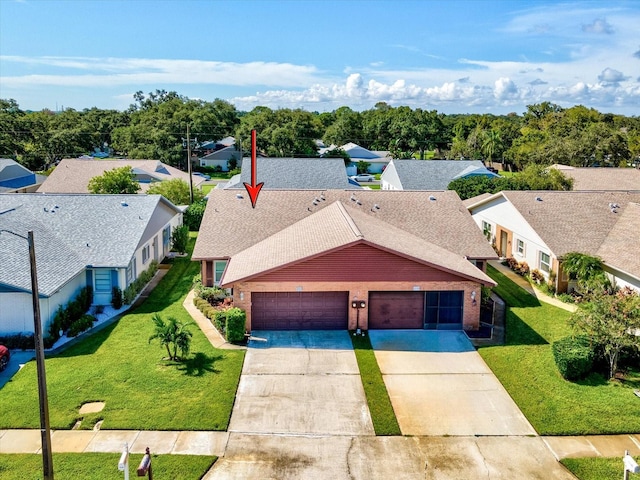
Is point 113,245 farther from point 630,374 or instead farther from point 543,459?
point 630,374

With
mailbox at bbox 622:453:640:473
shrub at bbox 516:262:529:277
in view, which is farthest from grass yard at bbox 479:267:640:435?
shrub at bbox 516:262:529:277

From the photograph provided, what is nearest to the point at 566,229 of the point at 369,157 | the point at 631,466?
the point at 631,466

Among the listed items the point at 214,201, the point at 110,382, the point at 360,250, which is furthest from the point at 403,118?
the point at 110,382

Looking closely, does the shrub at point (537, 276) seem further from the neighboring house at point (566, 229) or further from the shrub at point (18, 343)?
the shrub at point (18, 343)

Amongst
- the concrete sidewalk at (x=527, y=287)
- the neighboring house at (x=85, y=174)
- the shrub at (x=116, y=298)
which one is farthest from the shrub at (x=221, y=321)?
the neighboring house at (x=85, y=174)

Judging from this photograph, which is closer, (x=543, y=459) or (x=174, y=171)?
(x=543, y=459)

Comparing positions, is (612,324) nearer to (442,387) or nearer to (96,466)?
(442,387)

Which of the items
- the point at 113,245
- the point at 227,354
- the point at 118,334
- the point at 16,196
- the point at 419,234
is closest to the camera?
the point at 227,354

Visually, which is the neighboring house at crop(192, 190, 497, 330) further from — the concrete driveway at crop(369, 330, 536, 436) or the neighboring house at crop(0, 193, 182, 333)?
the neighboring house at crop(0, 193, 182, 333)
